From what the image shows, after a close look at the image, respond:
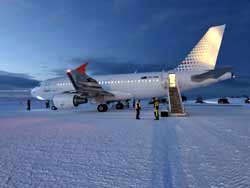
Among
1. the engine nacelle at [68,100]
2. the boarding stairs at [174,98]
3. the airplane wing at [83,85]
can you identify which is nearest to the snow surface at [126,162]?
the boarding stairs at [174,98]

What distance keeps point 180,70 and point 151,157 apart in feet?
48.3

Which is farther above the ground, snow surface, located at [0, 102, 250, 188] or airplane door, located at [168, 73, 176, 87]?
airplane door, located at [168, 73, 176, 87]

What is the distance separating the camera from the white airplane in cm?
1659

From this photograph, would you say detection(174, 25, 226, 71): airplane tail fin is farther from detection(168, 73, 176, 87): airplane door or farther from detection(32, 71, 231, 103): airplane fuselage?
detection(168, 73, 176, 87): airplane door

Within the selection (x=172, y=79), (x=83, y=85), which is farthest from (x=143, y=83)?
(x=83, y=85)

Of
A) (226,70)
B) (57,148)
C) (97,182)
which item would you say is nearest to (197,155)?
(97,182)

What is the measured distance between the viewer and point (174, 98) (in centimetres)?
1596

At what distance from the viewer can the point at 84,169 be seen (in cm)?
393

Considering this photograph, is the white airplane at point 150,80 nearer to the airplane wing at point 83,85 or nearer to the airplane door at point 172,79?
the airplane wing at point 83,85

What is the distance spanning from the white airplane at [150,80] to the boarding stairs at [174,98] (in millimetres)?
418

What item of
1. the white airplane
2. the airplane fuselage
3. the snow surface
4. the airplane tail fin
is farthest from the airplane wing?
the snow surface

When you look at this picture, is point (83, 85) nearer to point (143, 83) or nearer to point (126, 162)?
point (143, 83)

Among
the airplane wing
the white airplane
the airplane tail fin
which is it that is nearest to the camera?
the airplane wing

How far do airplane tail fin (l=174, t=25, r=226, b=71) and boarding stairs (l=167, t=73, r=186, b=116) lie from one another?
5.85 ft
